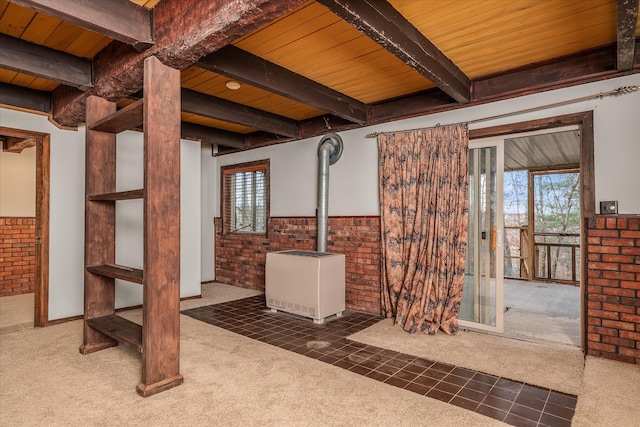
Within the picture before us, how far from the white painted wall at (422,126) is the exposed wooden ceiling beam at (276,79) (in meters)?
0.62

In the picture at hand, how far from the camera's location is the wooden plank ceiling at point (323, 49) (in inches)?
81.4

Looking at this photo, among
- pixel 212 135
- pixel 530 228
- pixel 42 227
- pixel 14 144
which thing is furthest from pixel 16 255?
pixel 530 228

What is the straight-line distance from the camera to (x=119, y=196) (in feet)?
8.54

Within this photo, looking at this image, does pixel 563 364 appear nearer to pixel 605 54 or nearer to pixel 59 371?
pixel 605 54

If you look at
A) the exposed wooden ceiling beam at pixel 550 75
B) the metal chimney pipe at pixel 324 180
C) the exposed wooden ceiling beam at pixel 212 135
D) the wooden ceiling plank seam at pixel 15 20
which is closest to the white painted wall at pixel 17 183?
the exposed wooden ceiling beam at pixel 212 135

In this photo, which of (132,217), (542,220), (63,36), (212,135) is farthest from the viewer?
(542,220)

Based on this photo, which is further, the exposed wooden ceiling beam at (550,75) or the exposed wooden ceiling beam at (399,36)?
the exposed wooden ceiling beam at (550,75)

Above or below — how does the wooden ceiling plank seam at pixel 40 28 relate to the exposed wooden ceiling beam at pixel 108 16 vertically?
above

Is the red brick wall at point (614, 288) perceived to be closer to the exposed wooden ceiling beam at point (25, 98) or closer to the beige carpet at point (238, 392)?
the beige carpet at point (238, 392)

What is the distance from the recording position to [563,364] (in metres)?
2.75

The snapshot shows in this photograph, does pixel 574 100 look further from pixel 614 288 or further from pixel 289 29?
pixel 289 29

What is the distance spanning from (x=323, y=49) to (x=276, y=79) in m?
0.53

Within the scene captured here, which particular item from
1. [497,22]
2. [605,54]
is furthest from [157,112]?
[605,54]

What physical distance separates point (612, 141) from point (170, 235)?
11.4ft
